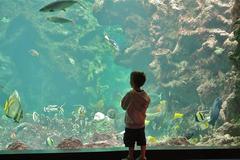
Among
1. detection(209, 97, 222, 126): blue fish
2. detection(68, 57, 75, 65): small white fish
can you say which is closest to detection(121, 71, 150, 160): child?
detection(209, 97, 222, 126): blue fish

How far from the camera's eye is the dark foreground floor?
397cm

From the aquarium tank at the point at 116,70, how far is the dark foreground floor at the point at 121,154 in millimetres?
324

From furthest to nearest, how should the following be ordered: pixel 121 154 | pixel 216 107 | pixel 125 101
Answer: pixel 216 107 < pixel 121 154 < pixel 125 101

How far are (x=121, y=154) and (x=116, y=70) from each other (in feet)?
52.1

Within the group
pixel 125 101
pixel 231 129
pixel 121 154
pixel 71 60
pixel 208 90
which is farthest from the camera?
pixel 71 60

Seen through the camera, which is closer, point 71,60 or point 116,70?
point 71,60

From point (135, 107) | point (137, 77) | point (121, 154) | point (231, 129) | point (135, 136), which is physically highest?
point (137, 77)

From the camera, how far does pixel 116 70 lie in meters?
19.9

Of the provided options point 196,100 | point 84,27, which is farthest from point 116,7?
point 196,100

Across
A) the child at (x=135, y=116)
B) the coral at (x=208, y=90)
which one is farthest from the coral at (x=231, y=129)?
the coral at (x=208, y=90)

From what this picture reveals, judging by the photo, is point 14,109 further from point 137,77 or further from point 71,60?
point 71,60

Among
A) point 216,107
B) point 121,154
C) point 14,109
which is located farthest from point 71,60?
point 121,154

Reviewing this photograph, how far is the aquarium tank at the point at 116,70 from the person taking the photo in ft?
21.3

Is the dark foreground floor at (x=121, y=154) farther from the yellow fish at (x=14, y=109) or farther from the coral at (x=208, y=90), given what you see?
the coral at (x=208, y=90)
